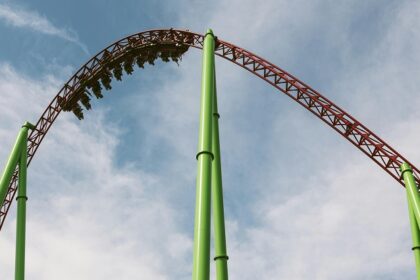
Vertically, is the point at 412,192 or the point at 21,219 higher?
the point at 21,219

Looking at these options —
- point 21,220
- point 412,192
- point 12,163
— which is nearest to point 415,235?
point 412,192

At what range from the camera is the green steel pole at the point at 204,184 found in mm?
6398

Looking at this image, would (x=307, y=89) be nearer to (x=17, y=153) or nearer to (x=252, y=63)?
(x=252, y=63)

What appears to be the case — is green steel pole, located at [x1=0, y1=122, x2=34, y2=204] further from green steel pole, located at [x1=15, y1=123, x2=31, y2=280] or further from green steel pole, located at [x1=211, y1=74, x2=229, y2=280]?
green steel pole, located at [x1=211, y1=74, x2=229, y2=280]

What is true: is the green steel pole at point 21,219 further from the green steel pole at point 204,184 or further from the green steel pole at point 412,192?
the green steel pole at point 412,192

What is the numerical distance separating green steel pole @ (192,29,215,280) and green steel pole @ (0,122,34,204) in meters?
6.04

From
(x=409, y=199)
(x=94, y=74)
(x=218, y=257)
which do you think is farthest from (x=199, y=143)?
(x=94, y=74)

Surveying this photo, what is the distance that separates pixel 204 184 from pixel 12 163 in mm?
7339

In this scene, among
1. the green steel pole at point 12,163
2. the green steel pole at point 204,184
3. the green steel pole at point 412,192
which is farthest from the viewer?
the green steel pole at point 12,163

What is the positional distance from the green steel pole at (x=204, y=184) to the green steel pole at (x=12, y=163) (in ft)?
19.8

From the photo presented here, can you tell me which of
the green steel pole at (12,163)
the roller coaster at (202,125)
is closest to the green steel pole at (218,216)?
the roller coaster at (202,125)

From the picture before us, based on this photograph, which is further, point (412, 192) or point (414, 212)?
point (412, 192)

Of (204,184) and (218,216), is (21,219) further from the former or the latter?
(204,184)

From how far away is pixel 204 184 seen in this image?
7301 mm
